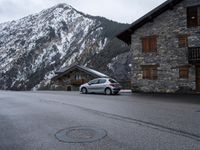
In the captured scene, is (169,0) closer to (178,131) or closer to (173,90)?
(173,90)

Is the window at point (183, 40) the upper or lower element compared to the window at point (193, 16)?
lower

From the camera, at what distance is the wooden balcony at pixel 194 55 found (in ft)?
70.0

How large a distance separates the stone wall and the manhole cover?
1707 cm

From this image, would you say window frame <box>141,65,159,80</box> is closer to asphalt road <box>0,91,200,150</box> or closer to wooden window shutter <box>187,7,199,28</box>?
wooden window shutter <box>187,7,199,28</box>

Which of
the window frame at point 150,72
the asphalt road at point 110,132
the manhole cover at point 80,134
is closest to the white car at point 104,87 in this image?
the window frame at point 150,72

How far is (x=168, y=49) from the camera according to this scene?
2369 cm

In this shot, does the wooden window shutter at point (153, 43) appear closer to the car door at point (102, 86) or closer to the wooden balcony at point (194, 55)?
the wooden balcony at point (194, 55)

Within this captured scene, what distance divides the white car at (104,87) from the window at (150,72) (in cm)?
336

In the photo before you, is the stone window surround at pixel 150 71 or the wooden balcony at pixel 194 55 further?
the stone window surround at pixel 150 71

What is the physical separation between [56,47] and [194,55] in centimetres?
7965

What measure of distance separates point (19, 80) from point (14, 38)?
119 ft

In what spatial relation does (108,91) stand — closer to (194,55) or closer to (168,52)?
(168,52)

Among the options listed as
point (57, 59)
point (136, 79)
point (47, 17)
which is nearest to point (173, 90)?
point (136, 79)

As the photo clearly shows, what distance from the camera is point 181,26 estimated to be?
2325 centimetres
